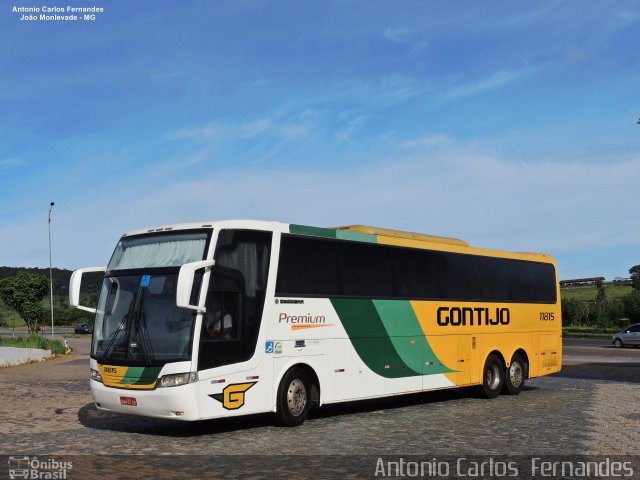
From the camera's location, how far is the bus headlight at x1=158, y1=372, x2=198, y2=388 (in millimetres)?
11930

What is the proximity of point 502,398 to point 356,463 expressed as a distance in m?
10.1

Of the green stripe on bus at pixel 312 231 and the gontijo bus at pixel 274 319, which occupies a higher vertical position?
the green stripe on bus at pixel 312 231

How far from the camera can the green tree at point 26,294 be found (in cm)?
6481

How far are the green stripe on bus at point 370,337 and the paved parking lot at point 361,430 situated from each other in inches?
35.2

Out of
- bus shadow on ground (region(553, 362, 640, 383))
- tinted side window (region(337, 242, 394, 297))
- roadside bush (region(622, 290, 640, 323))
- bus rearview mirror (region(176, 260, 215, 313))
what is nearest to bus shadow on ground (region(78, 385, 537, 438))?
tinted side window (region(337, 242, 394, 297))

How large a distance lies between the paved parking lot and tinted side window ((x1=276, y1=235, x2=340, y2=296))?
2.29 m

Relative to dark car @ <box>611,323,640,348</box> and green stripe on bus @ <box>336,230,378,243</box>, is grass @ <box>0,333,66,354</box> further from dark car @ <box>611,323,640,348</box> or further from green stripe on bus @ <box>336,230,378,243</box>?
green stripe on bus @ <box>336,230,378,243</box>

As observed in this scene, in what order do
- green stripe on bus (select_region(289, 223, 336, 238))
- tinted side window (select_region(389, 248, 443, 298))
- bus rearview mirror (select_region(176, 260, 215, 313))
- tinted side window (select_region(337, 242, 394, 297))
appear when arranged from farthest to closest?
1. tinted side window (select_region(389, 248, 443, 298))
2. tinted side window (select_region(337, 242, 394, 297))
3. green stripe on bus (select_region(289, 223, 336, 238))
4. bus rearview mirror (select_region(176, 260, 215, 313))

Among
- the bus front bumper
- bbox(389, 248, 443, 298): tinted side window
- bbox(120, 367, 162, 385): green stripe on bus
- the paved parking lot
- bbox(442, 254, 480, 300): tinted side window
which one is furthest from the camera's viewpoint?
bbox(442, 254, 480, 300): tinted side window

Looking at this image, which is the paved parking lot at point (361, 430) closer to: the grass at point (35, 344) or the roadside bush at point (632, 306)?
the grass at point (35, 344)

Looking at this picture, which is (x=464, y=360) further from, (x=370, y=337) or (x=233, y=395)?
(x=233, y=395)

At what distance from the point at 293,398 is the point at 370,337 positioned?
8.13 feet

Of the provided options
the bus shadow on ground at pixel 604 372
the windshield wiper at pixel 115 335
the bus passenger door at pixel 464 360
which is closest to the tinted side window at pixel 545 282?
the bus passenger door at pixel 464 360

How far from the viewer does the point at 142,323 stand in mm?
12508
